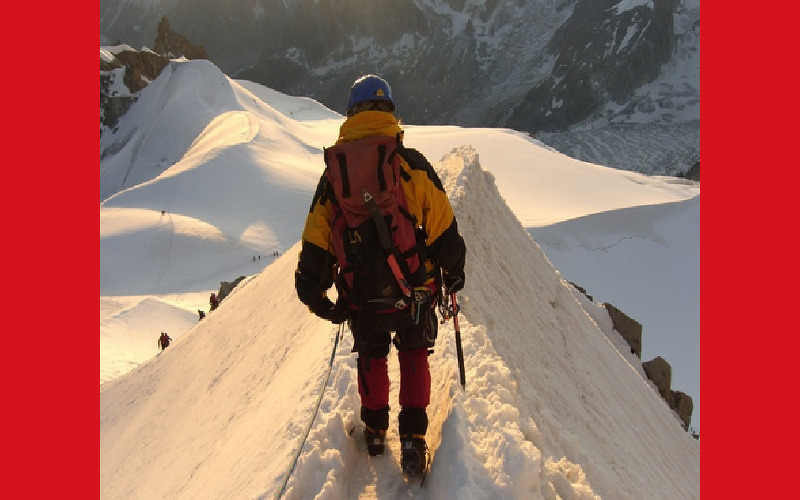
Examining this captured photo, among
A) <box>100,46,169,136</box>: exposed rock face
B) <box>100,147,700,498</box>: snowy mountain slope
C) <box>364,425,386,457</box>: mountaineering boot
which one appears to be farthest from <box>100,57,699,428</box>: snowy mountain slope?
<box>100,46,169,136</box>: exposed rock face

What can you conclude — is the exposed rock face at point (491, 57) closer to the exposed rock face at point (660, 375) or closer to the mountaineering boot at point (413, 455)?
the exposed rock face at point (660, 375)

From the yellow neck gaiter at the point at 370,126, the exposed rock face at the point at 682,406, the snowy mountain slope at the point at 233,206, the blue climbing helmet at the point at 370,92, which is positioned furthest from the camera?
the snowy mountain slope at the point at 233,206

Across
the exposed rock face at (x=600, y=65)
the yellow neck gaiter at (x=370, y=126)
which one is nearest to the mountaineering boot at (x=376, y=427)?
the yellow neck gaiter at (x=370, y=126)

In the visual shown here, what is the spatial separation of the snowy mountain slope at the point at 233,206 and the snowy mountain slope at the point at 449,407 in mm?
6092

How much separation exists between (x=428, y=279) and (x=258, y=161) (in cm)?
2726

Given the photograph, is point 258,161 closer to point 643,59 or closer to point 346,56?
point 643,59

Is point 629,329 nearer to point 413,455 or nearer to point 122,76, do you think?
point 413,455

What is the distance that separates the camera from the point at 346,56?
14462cm

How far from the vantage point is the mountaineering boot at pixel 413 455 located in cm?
251

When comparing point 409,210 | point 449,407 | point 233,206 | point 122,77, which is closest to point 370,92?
point 409,210

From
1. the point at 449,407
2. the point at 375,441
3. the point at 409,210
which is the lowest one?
the point at 375,441

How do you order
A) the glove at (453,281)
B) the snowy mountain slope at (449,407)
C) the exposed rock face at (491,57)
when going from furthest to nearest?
the exposed rock face at (491,57) → the glove at (453,281) → the snowy mountain slope at (449,407)

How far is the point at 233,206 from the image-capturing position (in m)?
24.5

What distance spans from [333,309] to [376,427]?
1.97 feet
